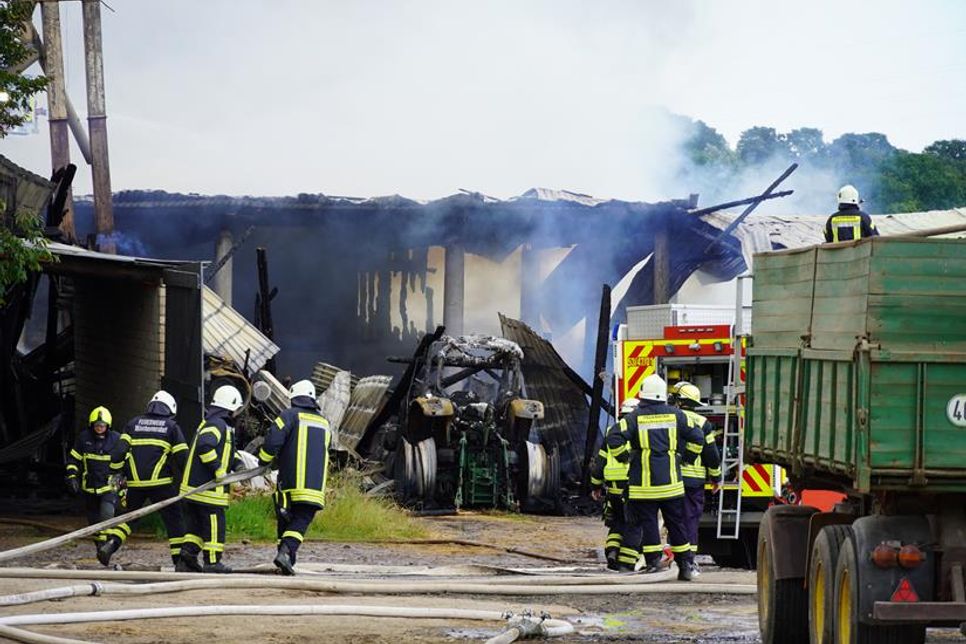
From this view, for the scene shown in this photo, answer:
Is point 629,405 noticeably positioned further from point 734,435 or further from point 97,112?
point 97,112

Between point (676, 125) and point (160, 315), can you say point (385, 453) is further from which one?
point (676, 125)

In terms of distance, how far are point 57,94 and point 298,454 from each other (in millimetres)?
13098

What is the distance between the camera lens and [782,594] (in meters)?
9.08

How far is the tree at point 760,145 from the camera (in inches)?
2245

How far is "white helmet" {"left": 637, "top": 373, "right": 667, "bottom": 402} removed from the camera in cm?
1324

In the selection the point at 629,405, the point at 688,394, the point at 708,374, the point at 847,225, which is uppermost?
the point at 847,225

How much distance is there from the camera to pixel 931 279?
24.2 ft

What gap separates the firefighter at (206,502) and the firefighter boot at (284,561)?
0.61 meters

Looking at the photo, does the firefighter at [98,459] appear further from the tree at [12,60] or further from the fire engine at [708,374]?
the fire engine at [708,374]

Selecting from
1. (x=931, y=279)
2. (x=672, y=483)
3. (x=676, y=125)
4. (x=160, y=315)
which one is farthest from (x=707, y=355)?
(x=676, y=125)

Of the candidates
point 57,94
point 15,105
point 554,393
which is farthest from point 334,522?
point 57,94

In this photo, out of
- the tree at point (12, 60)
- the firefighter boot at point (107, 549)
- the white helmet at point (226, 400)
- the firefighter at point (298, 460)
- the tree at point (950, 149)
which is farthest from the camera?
the tree at point (950, 149)

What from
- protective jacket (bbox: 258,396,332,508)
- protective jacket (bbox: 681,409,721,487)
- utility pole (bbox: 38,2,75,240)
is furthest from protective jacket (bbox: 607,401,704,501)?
utility pole (bbox: 38,2,75,240)

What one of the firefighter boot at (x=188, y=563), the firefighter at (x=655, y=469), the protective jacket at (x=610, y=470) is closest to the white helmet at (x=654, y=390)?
the firefighter at (x=655, y=469)
